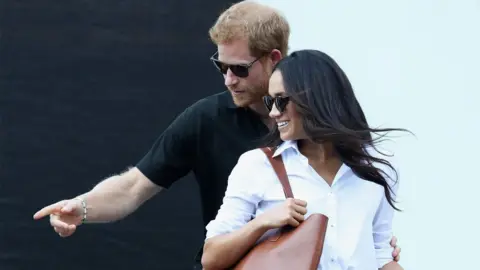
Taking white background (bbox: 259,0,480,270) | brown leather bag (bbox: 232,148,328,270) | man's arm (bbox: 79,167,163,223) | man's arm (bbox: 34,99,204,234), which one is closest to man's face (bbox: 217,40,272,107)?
man's arm (bbox: 34,99,204,234)

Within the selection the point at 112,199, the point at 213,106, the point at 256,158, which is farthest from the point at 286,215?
the point at 112,199

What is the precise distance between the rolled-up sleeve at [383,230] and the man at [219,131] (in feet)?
1.95

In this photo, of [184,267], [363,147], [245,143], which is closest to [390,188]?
[363,147]

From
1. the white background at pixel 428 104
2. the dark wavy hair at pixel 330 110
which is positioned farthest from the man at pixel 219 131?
the white background at pixel 428 104

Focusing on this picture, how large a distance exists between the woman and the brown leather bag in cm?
2

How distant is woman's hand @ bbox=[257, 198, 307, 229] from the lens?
2096 millimetres

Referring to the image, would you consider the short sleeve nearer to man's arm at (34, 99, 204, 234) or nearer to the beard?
man's arm at (34, 99, 204, 234)

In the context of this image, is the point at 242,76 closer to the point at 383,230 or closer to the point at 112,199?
the point at 112,199

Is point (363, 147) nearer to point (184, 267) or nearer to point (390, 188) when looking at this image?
point (390, 188)

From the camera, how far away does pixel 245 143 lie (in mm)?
2820

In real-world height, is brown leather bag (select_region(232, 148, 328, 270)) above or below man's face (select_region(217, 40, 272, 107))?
below

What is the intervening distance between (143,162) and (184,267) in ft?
6.72

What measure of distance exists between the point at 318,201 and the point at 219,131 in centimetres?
72

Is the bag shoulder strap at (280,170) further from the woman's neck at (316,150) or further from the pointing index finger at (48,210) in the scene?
the pointing index finger at (48,210)
